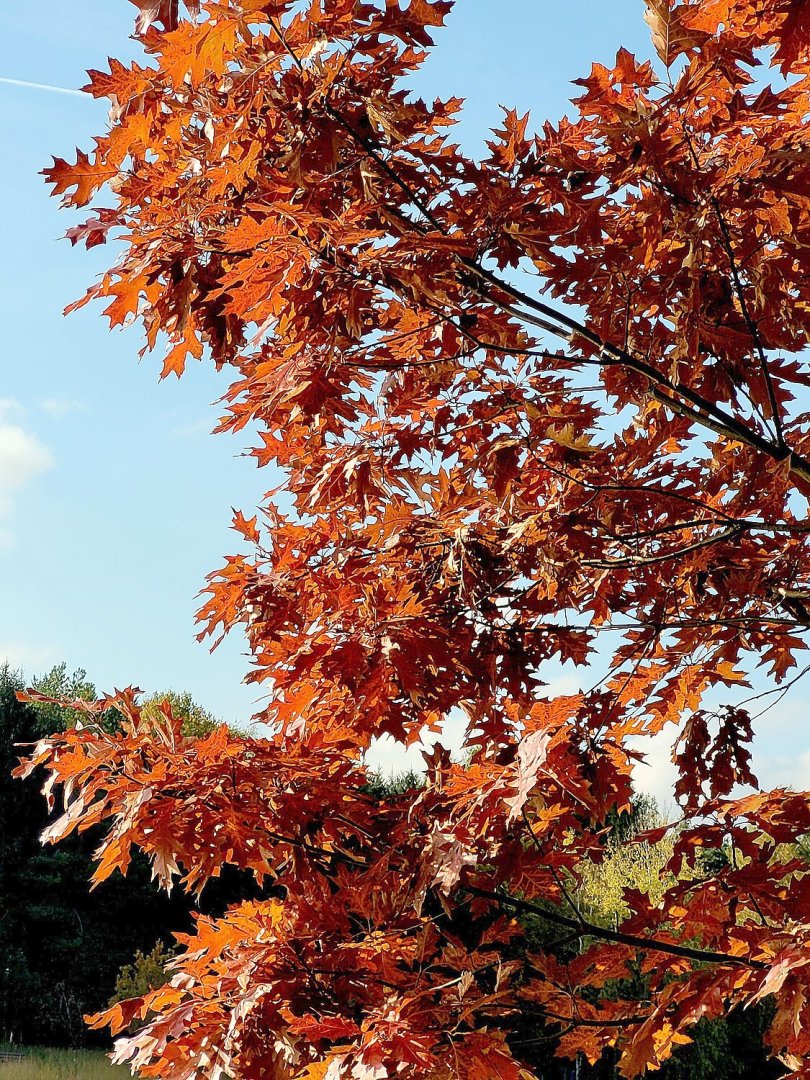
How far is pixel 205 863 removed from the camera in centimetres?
274

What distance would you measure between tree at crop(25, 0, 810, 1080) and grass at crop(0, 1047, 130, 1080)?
8.62m

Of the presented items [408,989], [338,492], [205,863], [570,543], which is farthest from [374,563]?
[408,989]

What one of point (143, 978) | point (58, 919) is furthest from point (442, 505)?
point (58, 919)

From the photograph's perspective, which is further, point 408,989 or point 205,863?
point 408,989

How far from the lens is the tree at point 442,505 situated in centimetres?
232

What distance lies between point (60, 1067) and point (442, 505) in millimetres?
A: 10375

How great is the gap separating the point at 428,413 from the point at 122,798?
1590mm

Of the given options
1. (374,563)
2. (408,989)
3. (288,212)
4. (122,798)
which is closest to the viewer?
(288,212)

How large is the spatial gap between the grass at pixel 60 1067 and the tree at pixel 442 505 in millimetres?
8624

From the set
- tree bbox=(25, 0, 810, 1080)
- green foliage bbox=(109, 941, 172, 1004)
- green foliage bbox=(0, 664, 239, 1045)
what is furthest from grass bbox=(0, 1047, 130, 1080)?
tree bbox=(25, 0, 810, 1080)

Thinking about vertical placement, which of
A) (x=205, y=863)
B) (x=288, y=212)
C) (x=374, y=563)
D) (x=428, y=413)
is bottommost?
(x=205, y=863)

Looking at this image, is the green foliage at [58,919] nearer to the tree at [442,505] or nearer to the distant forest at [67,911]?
the distant forest at [67,911]

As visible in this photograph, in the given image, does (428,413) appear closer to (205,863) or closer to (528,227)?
(528,227)

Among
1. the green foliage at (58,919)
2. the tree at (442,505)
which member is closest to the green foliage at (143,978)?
the green foliage at (58,919)
